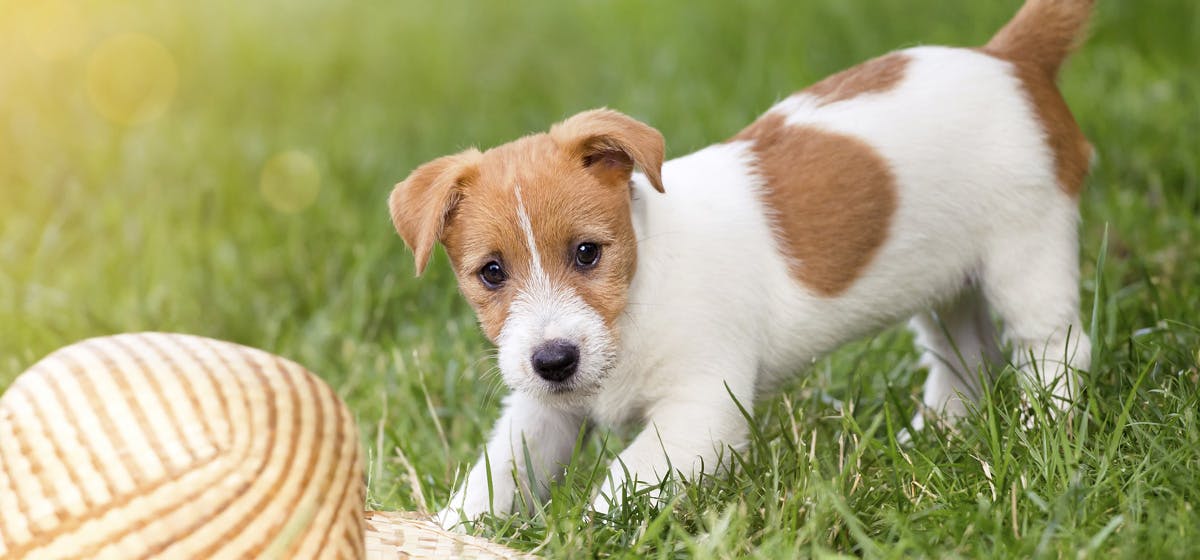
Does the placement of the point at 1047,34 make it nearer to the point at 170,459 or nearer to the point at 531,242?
the point at 531,242

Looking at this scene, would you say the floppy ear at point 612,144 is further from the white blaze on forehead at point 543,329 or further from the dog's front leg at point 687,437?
the dog's front leg at point 687,437

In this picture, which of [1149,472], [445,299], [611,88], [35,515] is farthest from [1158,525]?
[611,88]

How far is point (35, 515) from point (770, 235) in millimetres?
2169

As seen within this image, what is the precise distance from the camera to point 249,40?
370 inches

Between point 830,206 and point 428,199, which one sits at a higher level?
point 428,199

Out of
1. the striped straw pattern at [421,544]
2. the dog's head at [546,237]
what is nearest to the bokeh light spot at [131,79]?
the dog's head at [546,237]

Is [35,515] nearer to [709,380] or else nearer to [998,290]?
[709,380]

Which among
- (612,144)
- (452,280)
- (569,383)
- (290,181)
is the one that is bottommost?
(452,280)

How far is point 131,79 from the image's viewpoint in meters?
8.65

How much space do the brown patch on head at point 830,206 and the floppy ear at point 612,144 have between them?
556 mm

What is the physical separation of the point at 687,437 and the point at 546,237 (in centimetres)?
66

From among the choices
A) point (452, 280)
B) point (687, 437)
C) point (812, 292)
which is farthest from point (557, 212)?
point (452, 280)

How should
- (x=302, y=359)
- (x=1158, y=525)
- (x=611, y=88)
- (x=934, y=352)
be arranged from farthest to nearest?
(x=611, y=88) → (x=302, y=359) → (x=934, y=352) → (x=1158, y=525)

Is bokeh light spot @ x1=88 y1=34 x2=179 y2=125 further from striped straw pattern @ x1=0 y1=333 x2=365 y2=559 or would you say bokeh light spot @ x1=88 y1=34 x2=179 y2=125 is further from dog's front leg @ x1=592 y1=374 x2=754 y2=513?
striped straw pattern @ x1=0 y1=333 x2=365 y2=559
